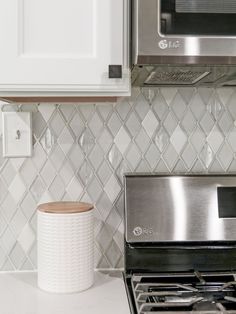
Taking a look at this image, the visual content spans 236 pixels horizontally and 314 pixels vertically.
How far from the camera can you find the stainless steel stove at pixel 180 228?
1.21 metres

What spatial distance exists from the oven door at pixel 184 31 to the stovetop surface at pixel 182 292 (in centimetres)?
58

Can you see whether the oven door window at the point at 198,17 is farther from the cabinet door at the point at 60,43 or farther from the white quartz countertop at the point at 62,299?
the white quartz countertop at the point at 62,299

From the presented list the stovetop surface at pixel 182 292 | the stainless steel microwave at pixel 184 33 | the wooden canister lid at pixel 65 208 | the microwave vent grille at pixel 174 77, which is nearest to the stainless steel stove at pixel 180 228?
the stovetop surface at pixel 182 292

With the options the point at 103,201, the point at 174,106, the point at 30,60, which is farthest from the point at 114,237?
the point at 30,60

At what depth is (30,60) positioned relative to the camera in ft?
3.17

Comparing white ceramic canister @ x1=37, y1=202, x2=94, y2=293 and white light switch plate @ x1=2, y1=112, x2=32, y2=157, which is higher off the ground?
white light switch plate @ x1=2, y1=112, x2=32, y2=157

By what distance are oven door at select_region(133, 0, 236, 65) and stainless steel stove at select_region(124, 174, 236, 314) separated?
0.43 metres

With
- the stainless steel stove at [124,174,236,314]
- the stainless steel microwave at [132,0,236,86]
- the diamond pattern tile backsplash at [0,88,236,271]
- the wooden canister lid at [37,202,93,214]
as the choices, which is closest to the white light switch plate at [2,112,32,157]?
the diamond pattern tile backsplash at [0,88,236,271]

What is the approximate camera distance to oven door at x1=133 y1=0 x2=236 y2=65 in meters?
0.89

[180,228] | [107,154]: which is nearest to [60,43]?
[107,154]

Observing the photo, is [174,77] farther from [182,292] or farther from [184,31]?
[182,292]

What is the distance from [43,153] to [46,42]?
0.41 metres

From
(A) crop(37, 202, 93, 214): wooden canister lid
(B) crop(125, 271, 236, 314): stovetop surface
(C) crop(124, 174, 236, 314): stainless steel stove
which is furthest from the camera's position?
(C) crop(124, 174, 236, 314): stainless steel stove

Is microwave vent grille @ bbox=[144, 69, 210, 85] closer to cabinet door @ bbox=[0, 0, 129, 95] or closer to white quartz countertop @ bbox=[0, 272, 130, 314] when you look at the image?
cabinet door @ bbox=[0, 0, 129, 95]
